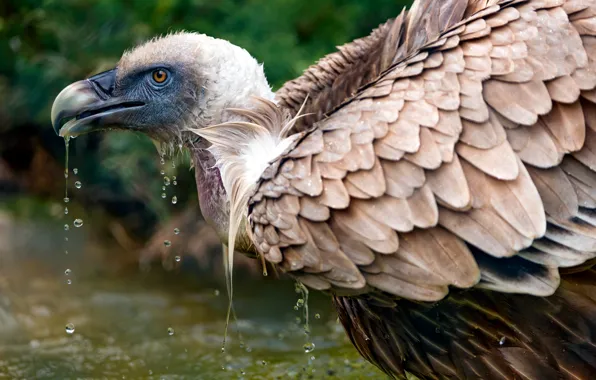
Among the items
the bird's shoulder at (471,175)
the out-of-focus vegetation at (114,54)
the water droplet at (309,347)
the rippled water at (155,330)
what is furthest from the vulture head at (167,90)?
the out-of-focus vegetation at (114,54)

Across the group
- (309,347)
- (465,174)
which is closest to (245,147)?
(465,174)

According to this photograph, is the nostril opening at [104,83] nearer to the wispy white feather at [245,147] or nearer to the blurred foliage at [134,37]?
the wispy white feather at [245,147]

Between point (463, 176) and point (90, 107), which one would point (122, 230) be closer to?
point (90, 107)

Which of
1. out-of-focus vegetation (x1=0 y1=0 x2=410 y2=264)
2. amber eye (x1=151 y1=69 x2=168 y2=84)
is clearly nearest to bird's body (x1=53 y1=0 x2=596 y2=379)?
amber eye (x1=151 y1=69 x2=168 y2=84)

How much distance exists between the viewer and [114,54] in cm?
675

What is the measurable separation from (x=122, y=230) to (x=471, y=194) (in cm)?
418

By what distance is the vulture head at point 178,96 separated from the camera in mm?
3693

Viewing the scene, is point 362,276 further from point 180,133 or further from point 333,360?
point 333,360

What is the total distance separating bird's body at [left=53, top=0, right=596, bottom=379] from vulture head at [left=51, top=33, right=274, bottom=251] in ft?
1.57

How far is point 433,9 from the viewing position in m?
3.66

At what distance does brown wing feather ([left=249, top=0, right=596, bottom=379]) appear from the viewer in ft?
9.47

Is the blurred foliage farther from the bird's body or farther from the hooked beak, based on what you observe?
the bird's body

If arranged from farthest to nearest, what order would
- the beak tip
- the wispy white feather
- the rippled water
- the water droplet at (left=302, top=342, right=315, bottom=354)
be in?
the rippled water
the water droplet at (left=302, top=342, right=315, bottom=354)
the beak tip
the wispy white feather

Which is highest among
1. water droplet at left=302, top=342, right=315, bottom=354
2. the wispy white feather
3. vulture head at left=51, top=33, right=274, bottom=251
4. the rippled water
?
vulture head at left=51, top=33, right=274, bottom=251
